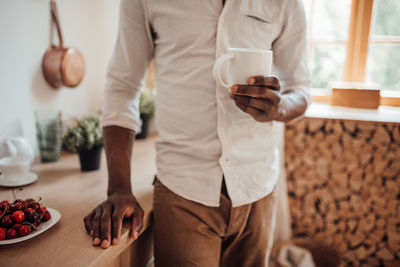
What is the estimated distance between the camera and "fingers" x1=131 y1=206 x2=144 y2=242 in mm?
784

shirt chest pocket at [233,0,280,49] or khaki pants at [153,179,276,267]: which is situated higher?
shirt chest pocket at [233,0,280,49]

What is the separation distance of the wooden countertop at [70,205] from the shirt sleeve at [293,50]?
61 cm

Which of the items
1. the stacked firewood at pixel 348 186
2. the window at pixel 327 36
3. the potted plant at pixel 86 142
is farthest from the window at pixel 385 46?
the potted plant at pixel 86 142

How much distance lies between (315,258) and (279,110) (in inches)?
52.9

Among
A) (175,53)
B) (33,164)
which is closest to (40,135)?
(33,164)

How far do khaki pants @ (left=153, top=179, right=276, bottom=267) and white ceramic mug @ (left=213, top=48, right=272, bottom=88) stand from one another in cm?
33

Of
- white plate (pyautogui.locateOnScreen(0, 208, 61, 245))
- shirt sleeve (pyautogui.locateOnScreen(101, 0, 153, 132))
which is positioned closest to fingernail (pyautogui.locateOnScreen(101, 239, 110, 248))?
white plate (pyautogui.locateOnScreen(0, 208, 61, 245))

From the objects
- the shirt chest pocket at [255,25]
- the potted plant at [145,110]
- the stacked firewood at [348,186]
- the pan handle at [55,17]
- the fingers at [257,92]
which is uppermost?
the pan handle at [55,17]

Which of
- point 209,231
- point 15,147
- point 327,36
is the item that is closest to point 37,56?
point 15,147

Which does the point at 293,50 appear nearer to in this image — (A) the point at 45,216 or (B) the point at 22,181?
(A) the point at 45,216

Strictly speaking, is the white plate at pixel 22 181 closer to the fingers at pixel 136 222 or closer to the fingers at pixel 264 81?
the fingers at pixel 136 222

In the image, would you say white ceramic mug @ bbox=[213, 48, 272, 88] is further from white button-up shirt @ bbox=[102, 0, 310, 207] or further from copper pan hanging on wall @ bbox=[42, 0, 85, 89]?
copper pan hanging on wall @ bbox=[42, 0, 85, 89]

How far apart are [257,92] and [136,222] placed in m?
0.48

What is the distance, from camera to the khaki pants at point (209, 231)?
788 mm
